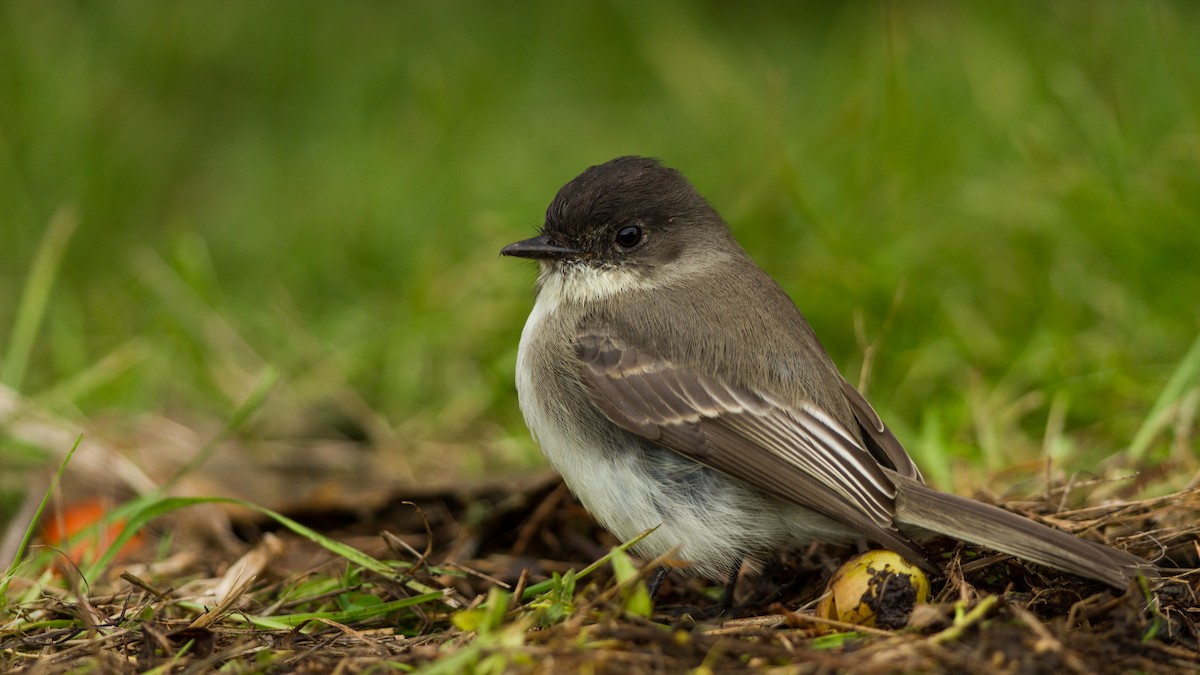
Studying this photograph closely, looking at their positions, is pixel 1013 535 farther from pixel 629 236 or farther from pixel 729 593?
pixel 629 236

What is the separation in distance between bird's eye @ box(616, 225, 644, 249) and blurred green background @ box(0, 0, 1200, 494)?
2.86ft

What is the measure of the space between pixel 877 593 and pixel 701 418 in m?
0.75

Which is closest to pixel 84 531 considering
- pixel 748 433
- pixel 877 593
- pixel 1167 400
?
pixel 748 433

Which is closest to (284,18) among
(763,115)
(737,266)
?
(763,115)

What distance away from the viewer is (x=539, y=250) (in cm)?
425

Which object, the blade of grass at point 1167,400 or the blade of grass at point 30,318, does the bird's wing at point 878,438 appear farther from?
the blade of grass at point 30,318

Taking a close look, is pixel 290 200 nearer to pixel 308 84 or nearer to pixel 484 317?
pixel 308 84

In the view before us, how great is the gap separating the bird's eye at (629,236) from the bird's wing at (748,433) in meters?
0.49

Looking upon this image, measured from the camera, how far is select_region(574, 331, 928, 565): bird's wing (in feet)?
11.5

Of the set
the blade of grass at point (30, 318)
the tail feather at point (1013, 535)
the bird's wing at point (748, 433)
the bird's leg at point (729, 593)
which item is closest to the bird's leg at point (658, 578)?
the bird's leg at point (729, 593)

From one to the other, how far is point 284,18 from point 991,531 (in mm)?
8066

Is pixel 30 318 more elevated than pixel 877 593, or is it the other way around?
pixel 30 318

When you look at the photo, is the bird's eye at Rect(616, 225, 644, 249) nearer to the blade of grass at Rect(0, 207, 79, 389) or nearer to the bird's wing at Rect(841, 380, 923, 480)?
the bird's wing at Rect(841, 380, 923, 480)

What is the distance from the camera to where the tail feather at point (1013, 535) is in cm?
316
